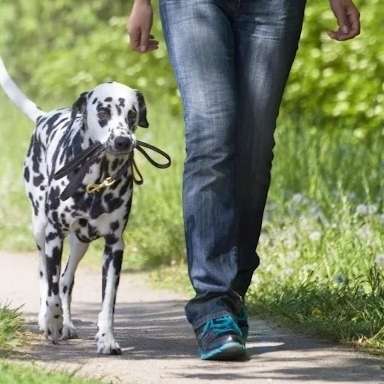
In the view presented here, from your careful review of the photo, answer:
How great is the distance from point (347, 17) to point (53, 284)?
5.36 feet

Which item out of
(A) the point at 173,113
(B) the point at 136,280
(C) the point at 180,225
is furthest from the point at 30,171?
(A) the point at 173,113

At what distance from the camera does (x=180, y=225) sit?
10.2 m

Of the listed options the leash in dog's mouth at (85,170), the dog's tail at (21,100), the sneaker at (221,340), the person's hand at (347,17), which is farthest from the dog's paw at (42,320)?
the person's hand at (347,17)

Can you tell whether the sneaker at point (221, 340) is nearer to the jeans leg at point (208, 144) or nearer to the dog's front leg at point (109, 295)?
the jeans leg at point (208, 144)

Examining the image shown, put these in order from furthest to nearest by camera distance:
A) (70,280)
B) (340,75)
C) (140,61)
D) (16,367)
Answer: (140,61), (340,75), (70,280), (16,367)

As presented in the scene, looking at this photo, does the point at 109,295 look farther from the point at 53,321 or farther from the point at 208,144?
the point at 208,144

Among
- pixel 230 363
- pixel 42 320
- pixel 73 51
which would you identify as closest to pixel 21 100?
pixel 42 320

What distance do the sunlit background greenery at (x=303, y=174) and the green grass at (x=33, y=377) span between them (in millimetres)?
1659

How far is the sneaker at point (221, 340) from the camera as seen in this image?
615 centimetres

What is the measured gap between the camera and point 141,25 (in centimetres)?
637

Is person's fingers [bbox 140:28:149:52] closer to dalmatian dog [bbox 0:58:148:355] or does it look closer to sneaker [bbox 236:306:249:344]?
dalmatian dog [bbox 0:58:148:355]

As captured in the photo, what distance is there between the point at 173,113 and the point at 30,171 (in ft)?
26.8

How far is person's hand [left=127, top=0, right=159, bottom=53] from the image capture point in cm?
636

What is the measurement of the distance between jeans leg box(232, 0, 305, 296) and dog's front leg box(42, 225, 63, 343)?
0.77 m
